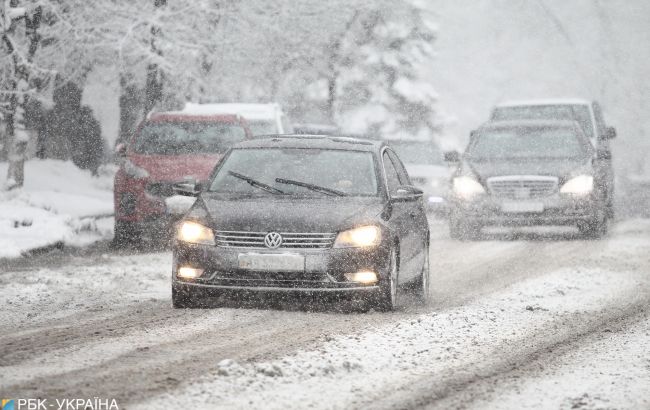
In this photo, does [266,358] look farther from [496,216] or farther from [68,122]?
[68,122]

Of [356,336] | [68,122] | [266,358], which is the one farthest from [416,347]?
[68,122]

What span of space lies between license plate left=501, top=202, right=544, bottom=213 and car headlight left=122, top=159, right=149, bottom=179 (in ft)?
18.2

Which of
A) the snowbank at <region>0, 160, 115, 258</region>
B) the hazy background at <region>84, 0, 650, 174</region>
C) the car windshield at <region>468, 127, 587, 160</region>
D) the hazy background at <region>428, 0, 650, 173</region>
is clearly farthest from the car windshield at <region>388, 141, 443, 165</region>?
the hazy background at <region>428, 0, 650, 173</region>

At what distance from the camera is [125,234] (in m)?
15.9

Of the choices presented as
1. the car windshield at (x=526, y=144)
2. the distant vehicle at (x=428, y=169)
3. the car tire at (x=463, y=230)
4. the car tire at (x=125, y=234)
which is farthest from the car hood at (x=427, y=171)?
the car tire at (x=125, y=234)

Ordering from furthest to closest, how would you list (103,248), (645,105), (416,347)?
(645,105) < (103,248) < (416,347)

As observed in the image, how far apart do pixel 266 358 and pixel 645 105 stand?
77.7 m

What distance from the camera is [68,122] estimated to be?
3116 cm

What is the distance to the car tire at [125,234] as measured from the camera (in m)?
15.8

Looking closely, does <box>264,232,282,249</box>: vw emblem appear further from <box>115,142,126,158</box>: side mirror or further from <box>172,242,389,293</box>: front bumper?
<box>115,142,126,158</box>: side mirror

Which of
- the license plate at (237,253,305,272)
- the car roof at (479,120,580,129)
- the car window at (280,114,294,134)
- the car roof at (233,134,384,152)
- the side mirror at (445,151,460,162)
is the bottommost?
the side mirror at (445,151,460,162)

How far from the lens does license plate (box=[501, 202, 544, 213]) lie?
17781 mm

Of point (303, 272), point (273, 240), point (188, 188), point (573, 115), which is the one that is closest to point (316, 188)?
point (273, 240)

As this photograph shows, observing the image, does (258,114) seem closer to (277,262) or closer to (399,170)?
(399,170)
